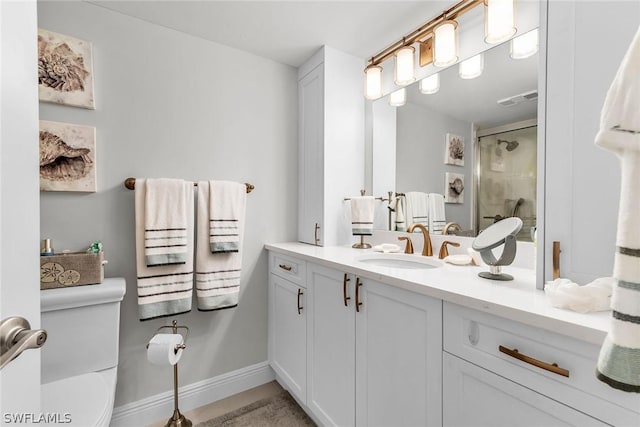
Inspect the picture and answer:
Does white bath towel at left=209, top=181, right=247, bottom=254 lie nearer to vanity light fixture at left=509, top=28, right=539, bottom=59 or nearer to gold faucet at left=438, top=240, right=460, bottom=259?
gold faucet at left=438, top=240, right=460, bottom=259

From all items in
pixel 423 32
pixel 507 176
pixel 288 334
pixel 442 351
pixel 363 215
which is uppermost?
pixel 423 32

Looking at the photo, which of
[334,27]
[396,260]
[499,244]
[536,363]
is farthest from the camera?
[334,27]

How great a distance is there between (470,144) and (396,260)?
72 centimetres

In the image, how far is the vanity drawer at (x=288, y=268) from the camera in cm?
162

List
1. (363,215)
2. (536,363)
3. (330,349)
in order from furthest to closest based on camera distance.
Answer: (363,215)
(330,349)
(536,363)

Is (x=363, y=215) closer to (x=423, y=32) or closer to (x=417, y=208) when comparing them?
(x=417, y=208)

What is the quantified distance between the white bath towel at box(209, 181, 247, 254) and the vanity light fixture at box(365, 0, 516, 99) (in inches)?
44.9

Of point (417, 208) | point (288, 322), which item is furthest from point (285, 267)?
point (417, 208)

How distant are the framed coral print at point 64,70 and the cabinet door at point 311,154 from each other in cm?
125

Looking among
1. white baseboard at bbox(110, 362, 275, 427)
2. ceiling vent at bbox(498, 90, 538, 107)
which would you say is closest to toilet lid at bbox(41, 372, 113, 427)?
white baseboard at bbox(110, 362, 275, 427)

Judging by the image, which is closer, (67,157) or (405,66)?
(67,157)

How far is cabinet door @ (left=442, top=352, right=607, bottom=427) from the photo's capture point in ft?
2.17

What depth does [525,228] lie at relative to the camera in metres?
1.24

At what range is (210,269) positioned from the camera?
169 centimetres
